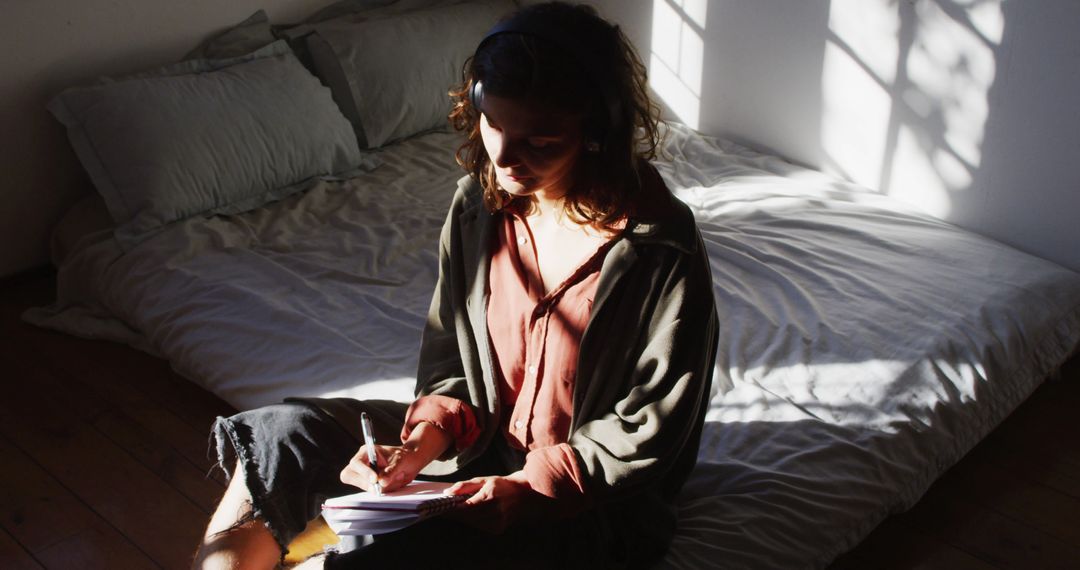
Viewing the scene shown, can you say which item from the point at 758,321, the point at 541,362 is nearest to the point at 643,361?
the point at 541,362

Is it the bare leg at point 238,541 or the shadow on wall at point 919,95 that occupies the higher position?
the shadow on wall at point 919,95

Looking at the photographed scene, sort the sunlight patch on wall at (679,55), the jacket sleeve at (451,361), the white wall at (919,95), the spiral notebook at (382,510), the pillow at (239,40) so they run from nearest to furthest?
the spiral notebook at (382,510), the jacket sleeve at (451,361), the white wall at (919,95), the pillow at (239,40), the sunlight patch on wall at (679,55)

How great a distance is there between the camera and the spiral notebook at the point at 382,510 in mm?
1099

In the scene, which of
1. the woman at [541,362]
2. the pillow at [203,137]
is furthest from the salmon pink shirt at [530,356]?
the pillow at [203,137]

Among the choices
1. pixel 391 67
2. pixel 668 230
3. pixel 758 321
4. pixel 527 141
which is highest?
pixel 527 141

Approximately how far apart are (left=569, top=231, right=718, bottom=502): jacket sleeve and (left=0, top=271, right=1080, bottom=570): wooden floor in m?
0.62

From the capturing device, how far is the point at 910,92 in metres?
2.37

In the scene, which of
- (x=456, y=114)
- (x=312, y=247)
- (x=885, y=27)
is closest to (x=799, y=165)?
(x=885, y=27)

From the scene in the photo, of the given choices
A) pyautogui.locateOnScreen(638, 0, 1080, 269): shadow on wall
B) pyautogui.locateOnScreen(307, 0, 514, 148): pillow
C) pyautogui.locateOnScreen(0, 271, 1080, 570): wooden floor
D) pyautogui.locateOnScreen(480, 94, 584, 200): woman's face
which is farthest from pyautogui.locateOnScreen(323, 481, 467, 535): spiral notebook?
pyautogui.locateOnScreen(307, 0, 514, 148): pillow

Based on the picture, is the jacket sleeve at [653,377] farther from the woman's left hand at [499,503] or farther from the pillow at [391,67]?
the pillow at [391,67]

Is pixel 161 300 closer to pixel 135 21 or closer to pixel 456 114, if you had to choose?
pixel 135 21

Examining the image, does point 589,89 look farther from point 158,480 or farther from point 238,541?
point 158,480

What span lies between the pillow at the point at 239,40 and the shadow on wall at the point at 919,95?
117 cm

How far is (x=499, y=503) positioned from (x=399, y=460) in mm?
154
